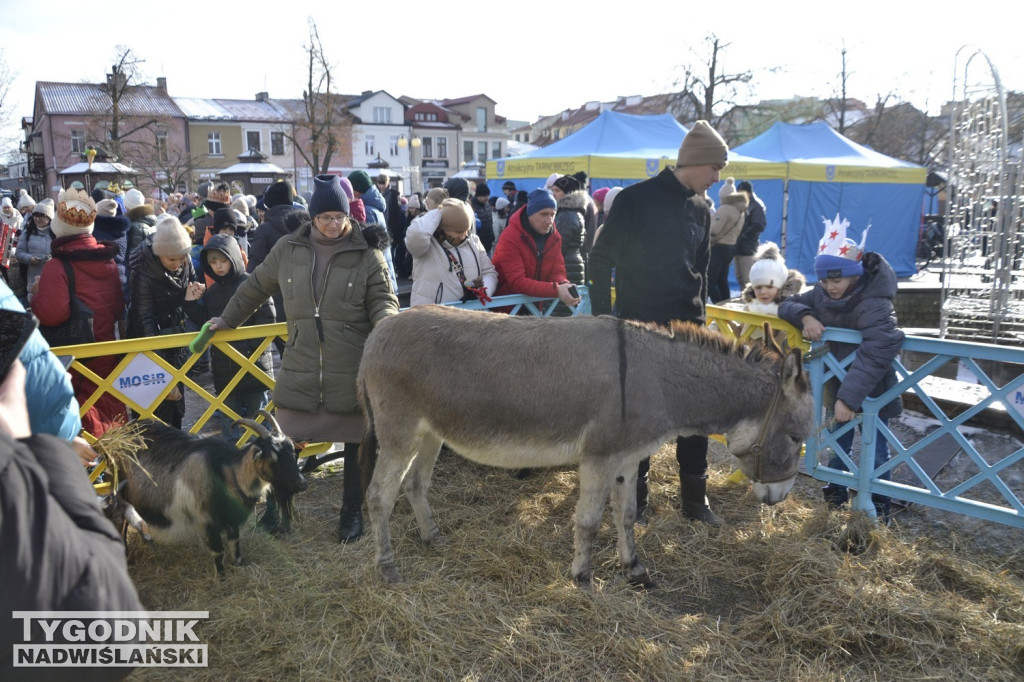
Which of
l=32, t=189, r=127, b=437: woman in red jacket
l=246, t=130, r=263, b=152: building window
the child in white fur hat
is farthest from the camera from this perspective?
l=246, t=130, r=263, b=152: building window

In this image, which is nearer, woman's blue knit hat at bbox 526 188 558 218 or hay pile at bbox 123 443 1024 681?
hay pile at bbox 123 443 1024 681

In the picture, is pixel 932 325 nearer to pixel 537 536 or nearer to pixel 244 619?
pixel 537 536

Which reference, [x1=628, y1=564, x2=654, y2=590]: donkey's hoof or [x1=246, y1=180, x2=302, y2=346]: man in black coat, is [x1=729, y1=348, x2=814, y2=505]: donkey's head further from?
[x1=246, y1=180, x2=302, y2=346]: man in black coat

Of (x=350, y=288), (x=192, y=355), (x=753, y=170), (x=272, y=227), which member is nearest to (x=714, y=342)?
(x=350, y=288)

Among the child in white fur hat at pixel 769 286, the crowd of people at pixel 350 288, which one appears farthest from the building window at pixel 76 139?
the child in white fur hat at pixel 769 286

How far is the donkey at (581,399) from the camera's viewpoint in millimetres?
3523

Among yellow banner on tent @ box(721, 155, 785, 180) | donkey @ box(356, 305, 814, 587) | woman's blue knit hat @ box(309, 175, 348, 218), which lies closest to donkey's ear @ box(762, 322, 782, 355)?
donkey @ box(356, 305, 814, 587)

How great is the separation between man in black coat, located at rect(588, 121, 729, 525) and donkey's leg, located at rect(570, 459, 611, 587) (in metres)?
1.13

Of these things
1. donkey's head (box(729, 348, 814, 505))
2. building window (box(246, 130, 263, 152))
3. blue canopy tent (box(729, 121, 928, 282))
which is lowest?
donkey's head (box(729, 348, 814, 505))

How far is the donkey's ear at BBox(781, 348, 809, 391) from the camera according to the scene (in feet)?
11.5

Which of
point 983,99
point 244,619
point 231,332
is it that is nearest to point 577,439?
point 244,619

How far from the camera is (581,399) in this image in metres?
3.51

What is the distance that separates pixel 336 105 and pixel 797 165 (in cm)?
3396

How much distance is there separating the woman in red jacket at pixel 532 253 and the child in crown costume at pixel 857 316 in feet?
6.19
